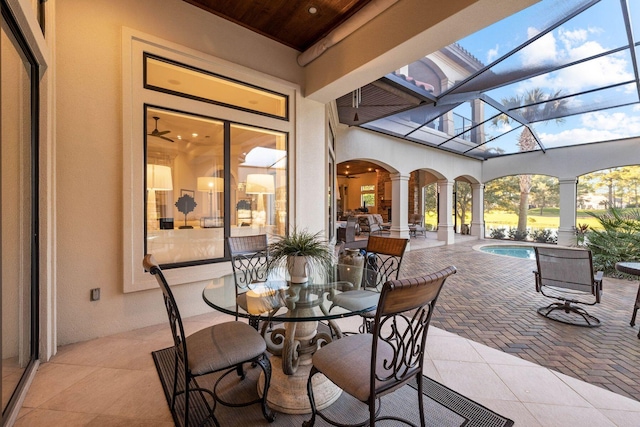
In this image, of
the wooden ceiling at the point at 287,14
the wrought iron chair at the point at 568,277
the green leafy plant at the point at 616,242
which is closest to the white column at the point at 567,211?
the green leafy plant at the point at 616,242

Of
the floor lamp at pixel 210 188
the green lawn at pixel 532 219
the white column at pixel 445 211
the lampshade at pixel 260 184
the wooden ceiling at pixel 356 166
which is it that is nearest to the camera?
the floor lamp at pixel 210 188

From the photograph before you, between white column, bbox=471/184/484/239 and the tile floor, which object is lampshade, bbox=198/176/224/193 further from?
white column, bbox=471/184/484/239

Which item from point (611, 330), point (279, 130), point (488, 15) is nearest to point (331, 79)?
point (279, 130)

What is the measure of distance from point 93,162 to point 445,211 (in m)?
10.2

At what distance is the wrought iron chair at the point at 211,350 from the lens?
1494 mm

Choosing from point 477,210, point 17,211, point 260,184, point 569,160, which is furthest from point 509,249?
point 17,211

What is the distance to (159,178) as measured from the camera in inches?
122

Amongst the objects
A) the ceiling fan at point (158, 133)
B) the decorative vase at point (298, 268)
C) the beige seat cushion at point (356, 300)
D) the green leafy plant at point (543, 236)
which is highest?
the ceiling fan at point (158, 133)

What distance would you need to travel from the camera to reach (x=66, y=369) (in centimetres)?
224

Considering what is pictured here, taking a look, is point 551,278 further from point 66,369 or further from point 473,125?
point 473,125

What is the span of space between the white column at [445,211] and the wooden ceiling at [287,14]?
792 centimetres

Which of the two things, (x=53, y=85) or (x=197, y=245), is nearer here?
(x=53, y=85)

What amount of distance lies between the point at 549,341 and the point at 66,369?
432 centimetres

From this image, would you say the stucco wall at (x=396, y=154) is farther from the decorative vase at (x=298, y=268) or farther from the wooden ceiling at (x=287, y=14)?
the decorative vase at (x=298, y=268)
